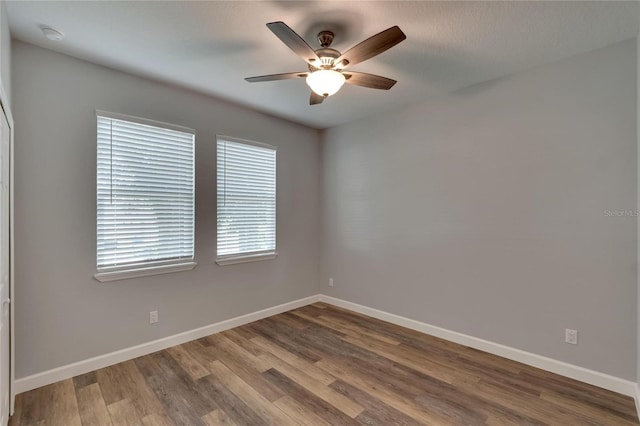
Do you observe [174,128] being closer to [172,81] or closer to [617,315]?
[172,81]

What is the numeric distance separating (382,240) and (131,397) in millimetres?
2892

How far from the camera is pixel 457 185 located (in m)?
3.16

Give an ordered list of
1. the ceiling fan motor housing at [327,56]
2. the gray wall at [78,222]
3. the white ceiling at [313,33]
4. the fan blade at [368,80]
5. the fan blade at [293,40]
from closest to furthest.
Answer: the fan blade at [293,40] → the white ceiling at [313,33] → the ceiling fan motor housing at [327,56] → the fan blade at [368,80] → the gray wall at [78,222]

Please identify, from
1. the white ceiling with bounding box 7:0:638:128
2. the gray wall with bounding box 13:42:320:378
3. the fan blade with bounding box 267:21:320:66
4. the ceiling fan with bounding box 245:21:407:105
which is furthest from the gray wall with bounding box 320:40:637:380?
the gray wall with bounding box 13:42:320:378

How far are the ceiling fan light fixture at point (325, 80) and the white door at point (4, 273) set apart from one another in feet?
5.83

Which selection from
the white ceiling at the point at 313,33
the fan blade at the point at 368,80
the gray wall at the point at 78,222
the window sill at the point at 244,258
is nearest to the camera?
the white ceiling at the point at 313,33

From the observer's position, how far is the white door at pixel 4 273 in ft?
5.49

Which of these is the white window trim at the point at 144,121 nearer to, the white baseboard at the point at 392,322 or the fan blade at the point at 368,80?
the fan blade at the point at 368,80

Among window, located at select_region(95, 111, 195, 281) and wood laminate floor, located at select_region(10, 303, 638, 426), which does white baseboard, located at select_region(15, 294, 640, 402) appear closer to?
wood laminate floor, located at select_region(10, 303, 638, 426)

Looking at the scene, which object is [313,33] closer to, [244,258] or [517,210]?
[517,210]

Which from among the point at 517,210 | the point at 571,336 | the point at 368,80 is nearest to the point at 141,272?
the point at 368,80

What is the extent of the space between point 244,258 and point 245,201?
0.69m

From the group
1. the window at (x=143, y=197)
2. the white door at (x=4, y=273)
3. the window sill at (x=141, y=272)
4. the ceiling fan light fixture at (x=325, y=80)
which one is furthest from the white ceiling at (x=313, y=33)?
the window sill at (x=141, y=272)

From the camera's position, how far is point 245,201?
3.70 m
